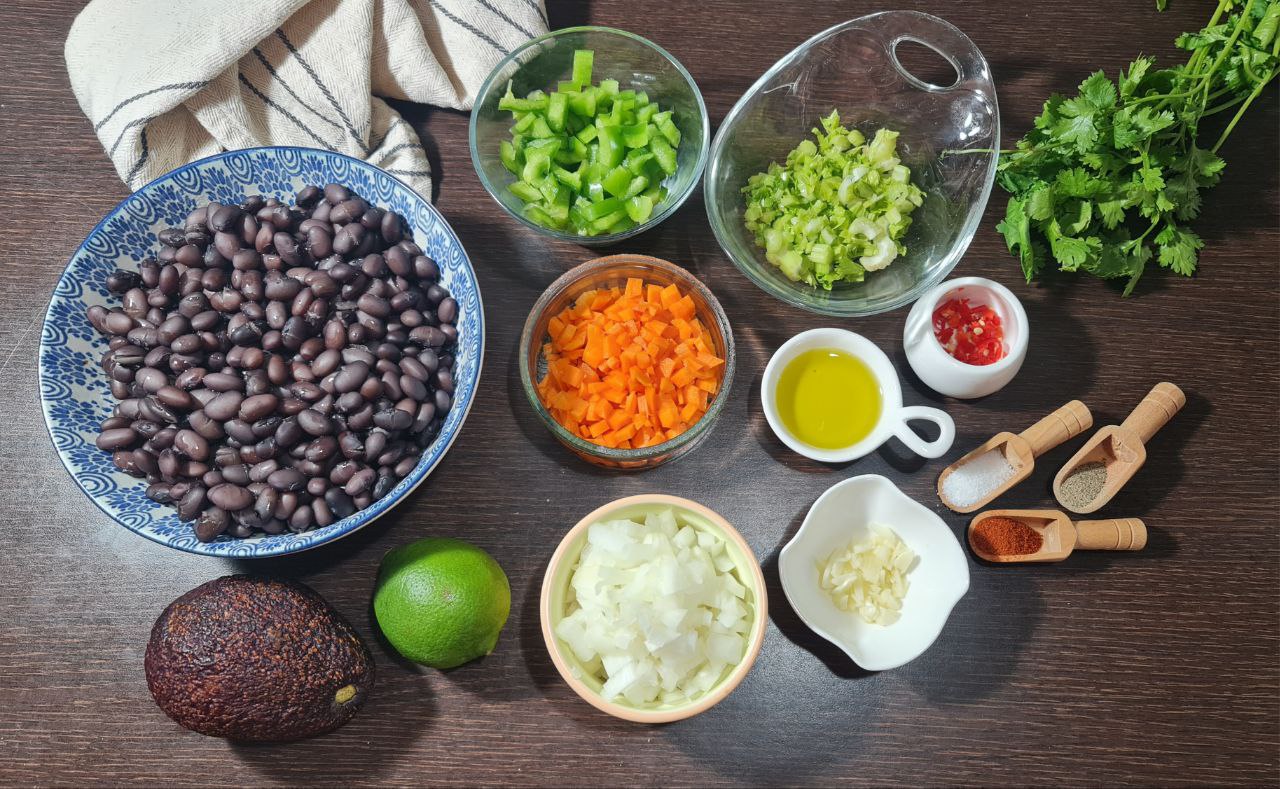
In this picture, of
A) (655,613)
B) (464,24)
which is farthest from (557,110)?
(655,613)

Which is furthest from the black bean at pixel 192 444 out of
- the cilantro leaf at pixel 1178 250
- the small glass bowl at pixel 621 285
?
the cilantro leaf at pixel 1178 250

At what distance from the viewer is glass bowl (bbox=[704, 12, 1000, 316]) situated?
1.85 meters

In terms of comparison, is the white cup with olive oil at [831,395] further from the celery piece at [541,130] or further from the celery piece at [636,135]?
the celery piece at [541,130]

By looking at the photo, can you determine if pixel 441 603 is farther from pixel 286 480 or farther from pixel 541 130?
pixel 541 130

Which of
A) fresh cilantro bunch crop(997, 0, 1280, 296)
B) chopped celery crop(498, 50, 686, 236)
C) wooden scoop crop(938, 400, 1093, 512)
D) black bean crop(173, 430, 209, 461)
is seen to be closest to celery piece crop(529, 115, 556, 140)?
chopped celery crop(498, 50, 686, 236)

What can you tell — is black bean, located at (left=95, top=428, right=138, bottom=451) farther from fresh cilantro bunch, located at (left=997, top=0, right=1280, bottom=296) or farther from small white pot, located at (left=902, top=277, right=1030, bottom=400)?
fresh cilantro bunch, located at (left=997, top=0, right=1280, bottom=296)

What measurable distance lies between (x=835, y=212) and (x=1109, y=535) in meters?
0.93

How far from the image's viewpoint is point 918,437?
5.78ft

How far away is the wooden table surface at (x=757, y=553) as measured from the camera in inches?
69.4

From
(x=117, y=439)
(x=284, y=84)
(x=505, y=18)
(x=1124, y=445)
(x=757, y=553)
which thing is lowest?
(x=757, y=553)

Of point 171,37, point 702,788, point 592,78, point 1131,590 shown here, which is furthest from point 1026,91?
point 171,37

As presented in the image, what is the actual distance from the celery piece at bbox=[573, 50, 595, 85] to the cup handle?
1026 mm

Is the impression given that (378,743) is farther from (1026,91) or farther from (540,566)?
(1026,91)

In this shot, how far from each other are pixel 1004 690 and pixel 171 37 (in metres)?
2.30
